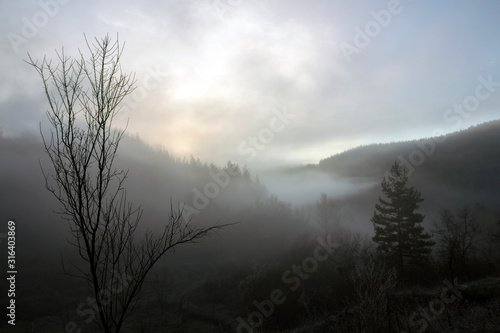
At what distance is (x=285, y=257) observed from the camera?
56.8m

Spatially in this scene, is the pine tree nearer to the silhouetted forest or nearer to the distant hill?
the silhouetted forest

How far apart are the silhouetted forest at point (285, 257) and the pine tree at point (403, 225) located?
3.98ft

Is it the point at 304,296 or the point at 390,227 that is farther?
the point at 304,296

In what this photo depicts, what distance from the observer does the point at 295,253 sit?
185 feet

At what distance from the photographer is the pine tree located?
2944 centimetres

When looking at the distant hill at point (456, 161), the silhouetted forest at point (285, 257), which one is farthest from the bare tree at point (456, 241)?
the distant hill at point (456, 161)

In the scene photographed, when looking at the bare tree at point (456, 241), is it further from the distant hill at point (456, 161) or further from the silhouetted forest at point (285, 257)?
the distant hill at point (456, 161)

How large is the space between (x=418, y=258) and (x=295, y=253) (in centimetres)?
2921

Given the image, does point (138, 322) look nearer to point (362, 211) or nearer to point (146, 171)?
point (146, 171)

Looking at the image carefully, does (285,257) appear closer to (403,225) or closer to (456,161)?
(403,225)

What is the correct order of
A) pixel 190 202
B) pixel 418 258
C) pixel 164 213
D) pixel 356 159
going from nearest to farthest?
1. pixel 418 258
2. pixel 190 202
3. pixel 164 213
4. pixel 356 159

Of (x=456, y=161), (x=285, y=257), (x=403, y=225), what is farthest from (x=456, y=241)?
(x=456, y=161)

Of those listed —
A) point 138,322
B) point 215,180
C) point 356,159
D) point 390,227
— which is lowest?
point 138,322

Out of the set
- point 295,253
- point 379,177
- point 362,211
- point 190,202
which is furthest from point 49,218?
point 379,177
